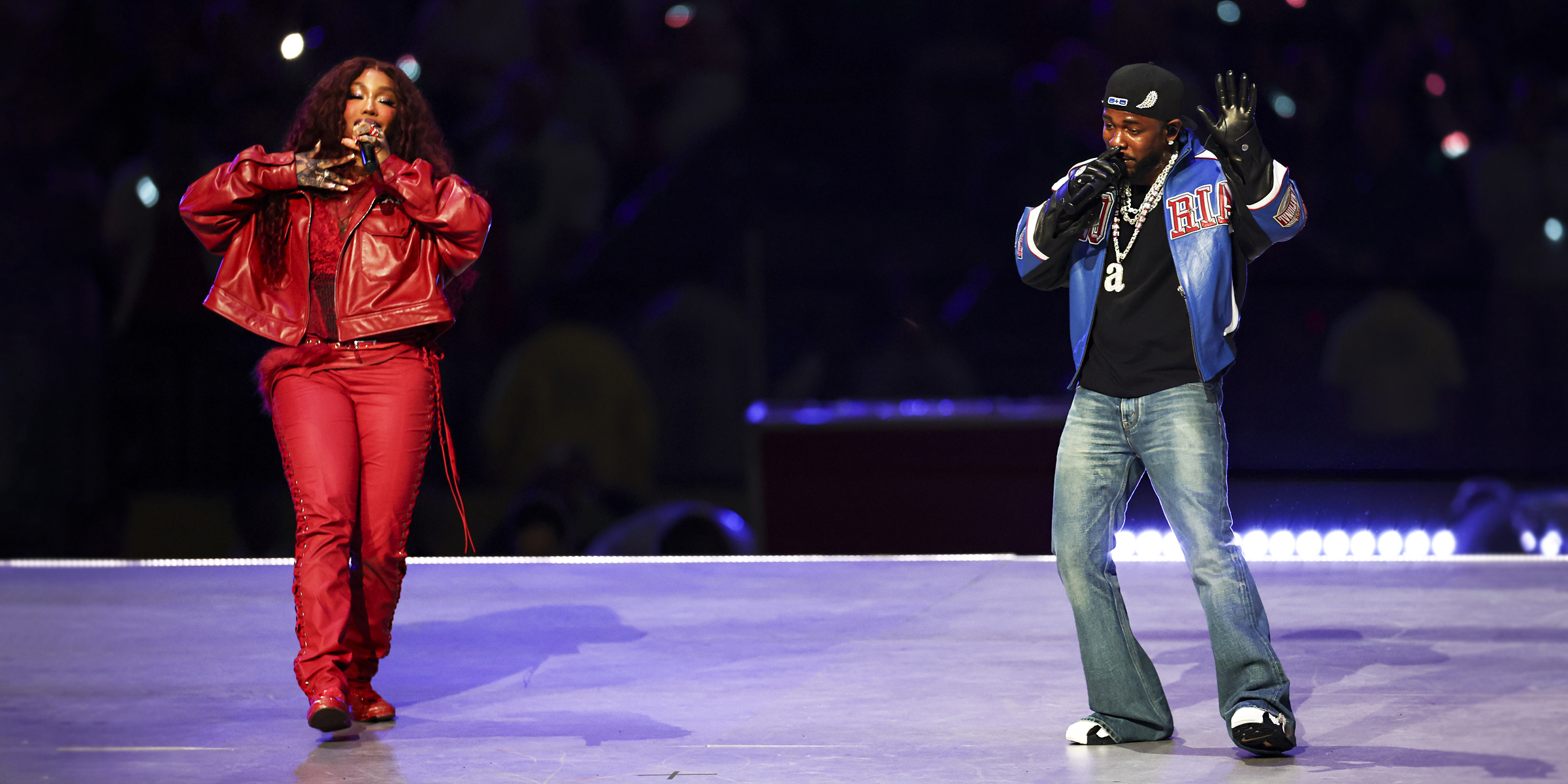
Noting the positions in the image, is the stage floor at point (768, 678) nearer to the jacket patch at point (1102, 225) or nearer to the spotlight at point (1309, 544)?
the spotlight at point (1309, 544)

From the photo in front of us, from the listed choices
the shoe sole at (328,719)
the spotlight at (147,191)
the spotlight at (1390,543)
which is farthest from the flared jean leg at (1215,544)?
the spotlight at (147,191)

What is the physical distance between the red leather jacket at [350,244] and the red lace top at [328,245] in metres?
Answer: 0.02

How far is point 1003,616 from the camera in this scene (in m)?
5.88

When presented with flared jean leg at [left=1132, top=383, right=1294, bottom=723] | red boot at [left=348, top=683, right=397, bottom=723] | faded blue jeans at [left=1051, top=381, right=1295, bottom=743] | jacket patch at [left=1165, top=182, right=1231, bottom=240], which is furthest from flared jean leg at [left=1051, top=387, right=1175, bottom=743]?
red boot at [left=348, top=683, right=397, bottom=723]

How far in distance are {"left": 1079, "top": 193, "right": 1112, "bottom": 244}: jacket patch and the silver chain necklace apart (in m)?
0.02

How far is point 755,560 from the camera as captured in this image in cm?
771

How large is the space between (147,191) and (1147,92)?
19.7 feet

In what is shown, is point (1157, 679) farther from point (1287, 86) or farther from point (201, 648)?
point (1287, 86)

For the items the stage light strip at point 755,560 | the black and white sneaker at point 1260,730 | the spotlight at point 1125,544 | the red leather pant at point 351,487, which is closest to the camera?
the black and white sneaker at point 1260,730

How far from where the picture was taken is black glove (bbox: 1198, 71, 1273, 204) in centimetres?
374

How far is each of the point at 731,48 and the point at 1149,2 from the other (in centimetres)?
204

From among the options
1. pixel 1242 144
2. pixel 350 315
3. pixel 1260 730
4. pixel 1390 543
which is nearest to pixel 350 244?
pixel 350 315

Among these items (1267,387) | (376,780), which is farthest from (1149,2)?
(376,780)

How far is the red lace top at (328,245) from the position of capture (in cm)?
424
